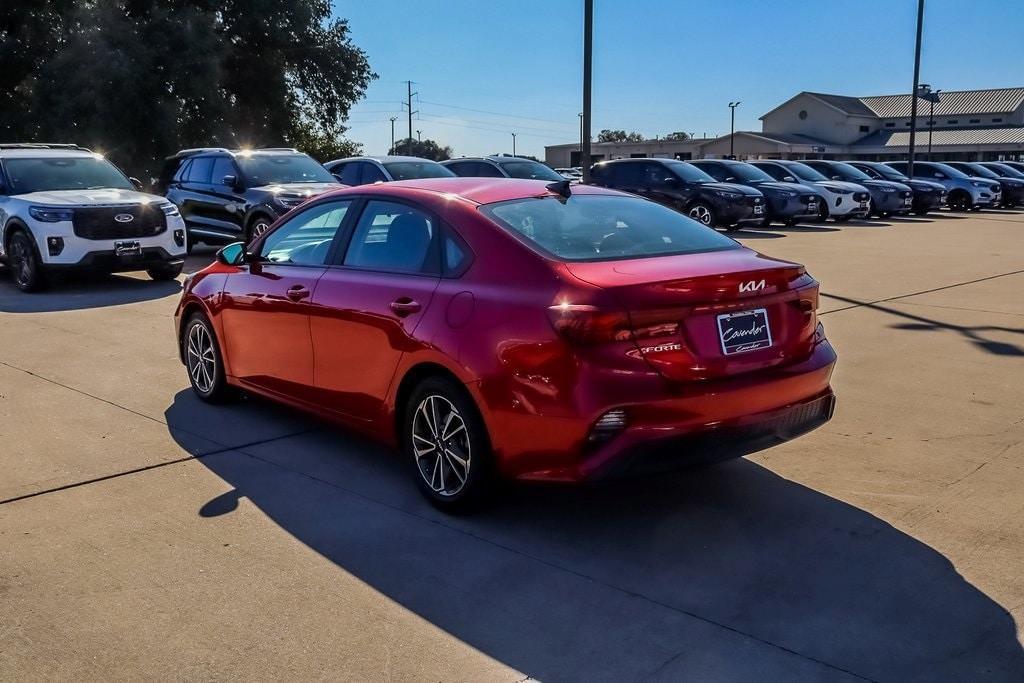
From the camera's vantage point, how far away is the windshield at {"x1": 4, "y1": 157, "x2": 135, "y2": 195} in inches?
495

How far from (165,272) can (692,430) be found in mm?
10724

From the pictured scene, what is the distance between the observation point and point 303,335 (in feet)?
18.2

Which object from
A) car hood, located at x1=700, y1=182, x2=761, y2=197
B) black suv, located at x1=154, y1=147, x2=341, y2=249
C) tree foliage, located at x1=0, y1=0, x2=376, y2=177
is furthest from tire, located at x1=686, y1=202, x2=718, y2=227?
tree foliage, located at x1=0, y1=0, x2=376, y2=177

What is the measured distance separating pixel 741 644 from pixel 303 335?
3.10m

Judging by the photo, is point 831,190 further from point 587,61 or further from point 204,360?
point 204,360

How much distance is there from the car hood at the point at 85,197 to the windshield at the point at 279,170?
2431 mm

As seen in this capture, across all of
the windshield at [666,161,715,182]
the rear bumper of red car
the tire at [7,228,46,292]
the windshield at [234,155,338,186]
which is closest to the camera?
the rear bumper of red car

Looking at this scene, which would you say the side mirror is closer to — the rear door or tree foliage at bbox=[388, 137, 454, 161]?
the rear door

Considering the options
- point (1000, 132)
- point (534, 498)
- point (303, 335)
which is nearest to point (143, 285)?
point (303, 335)

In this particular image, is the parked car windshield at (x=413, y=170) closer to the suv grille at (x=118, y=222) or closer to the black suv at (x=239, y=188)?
the black suv at (x=239, y=188)

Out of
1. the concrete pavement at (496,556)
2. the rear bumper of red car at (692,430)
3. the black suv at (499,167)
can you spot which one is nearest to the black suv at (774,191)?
the black suv at (499,167)

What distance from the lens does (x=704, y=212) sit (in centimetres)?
2027

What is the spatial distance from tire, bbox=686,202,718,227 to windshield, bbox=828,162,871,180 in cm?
817

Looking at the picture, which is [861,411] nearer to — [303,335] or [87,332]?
[303,335]
